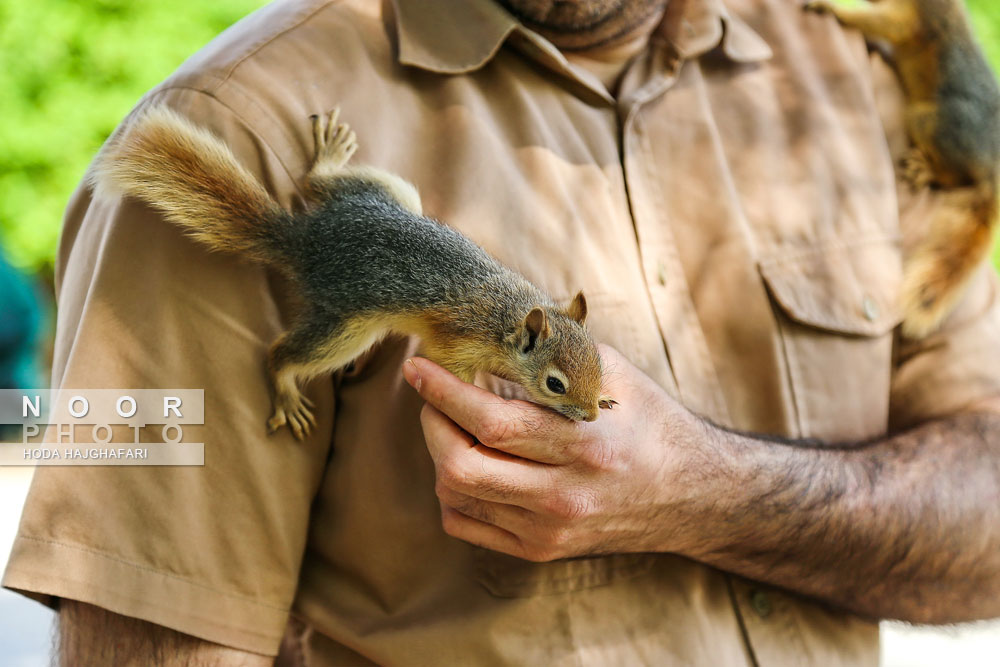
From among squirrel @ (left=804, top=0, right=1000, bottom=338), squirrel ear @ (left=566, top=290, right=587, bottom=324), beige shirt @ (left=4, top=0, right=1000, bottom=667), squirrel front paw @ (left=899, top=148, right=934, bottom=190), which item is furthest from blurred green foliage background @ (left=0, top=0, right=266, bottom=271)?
squirrel ear @ (left=566, top=290, right=587, bottom=324)

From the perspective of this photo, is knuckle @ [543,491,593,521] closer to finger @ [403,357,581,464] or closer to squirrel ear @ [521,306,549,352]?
finger @ [403,357,581,464]

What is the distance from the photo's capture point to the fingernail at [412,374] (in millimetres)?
1489

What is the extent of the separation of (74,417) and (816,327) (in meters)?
1.49

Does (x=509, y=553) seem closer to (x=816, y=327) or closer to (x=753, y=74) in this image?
(x=816, y=327)

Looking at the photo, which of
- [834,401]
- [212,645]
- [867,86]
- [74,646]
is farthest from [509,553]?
[867,86]

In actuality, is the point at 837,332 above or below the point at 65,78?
above

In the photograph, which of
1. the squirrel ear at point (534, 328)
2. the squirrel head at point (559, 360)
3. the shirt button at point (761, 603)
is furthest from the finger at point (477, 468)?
the shirt button at point (761, 603)

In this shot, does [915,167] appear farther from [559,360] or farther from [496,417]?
[496,417]

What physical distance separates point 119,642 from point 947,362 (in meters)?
1.84

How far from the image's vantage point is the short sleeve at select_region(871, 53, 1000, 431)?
2.16 meters

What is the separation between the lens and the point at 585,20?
1.99 m

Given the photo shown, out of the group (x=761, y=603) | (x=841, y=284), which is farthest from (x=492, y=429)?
(x=841, y=284)

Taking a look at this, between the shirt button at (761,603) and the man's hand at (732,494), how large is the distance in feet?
0.13

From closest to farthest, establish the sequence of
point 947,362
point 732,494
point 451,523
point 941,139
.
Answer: point 451,523 → point 732,494 → point 947,362 → point 941,139
